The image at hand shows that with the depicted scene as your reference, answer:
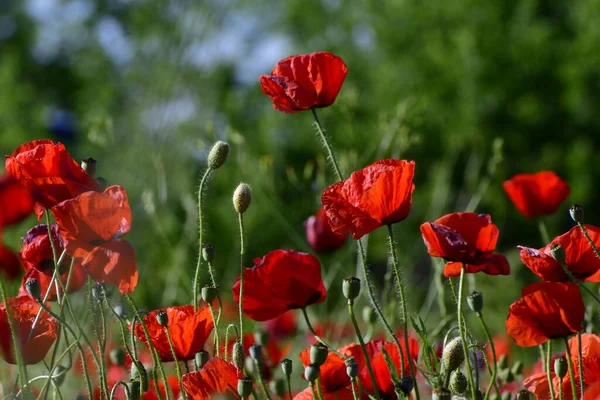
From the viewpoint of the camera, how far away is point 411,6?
11.2 metres

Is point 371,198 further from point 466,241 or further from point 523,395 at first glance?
point 523,395

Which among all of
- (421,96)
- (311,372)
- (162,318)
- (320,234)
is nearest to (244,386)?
(311,372)

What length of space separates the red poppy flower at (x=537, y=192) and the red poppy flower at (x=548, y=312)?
61 centimetres

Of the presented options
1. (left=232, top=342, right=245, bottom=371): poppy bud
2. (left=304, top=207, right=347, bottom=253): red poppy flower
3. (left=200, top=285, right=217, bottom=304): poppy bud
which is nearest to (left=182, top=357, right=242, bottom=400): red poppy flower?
(left=232, top=342, right=245, bottom=371): poppy bud

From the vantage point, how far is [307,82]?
1253 millimetres

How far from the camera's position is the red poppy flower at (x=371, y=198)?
1055 mm

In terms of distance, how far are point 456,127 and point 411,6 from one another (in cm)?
203

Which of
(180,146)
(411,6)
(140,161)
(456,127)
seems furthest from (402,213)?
(411,6)

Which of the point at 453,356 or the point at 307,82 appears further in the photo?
the point at 307,82

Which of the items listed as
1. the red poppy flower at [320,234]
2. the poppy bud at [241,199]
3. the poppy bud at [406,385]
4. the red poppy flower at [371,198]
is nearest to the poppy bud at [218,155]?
the poppy bud at [241,199]

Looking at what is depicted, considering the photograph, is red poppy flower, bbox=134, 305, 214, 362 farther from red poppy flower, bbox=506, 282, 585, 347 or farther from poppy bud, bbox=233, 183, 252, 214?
red poppy flower, bbox=506, 282, 585, 347

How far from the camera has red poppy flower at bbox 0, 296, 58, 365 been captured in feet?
3.41

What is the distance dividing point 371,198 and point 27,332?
455mm

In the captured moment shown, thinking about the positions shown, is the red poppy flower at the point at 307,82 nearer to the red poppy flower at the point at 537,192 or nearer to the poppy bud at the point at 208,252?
the poppy bud at the point at 208,252
